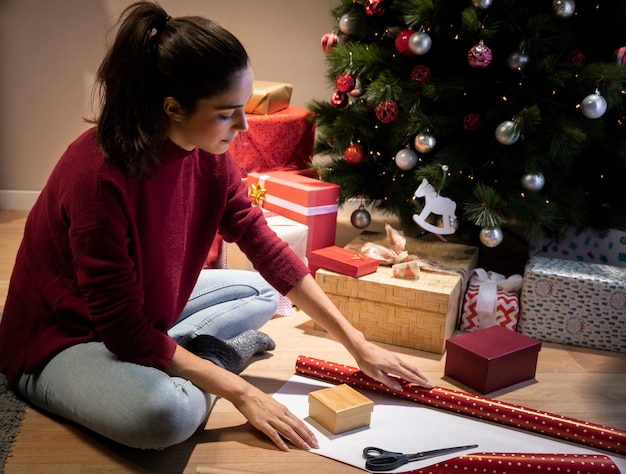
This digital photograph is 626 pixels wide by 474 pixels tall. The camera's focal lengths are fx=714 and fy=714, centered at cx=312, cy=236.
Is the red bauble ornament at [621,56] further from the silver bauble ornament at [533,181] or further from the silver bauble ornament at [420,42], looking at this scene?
the silver bauble ornament at [420,42]

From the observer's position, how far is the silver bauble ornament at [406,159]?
2.15 m

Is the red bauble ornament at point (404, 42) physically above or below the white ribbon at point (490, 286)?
above

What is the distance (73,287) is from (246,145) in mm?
1214

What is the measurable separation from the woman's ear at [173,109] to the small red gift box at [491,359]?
87 centimetres

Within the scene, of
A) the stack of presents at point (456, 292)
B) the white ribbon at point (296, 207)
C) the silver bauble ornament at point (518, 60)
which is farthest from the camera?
the white ribbon at point (296, 207)

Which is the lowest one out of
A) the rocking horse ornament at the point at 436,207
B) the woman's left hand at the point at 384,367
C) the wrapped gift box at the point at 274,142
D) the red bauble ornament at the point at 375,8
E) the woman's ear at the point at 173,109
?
the woman's left hand at the point at 384,367

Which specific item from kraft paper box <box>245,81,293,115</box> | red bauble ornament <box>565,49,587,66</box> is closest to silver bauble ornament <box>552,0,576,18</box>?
red bauble ornament <box>565,49,587,66</box>

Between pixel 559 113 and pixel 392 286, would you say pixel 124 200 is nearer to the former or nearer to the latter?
pixel 392 286

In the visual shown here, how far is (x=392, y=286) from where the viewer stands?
1905 mm

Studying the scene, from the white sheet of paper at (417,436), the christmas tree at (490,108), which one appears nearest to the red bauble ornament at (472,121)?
the christmas tree at (490,108)

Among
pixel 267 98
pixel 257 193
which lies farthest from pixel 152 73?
pixel 267 98

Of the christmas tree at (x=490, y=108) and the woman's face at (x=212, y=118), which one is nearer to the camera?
the woman's face at (x=212, y=118)

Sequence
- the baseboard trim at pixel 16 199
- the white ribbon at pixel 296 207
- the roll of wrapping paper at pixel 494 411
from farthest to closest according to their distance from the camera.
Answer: the baseboard trim at pixel 16 199
the white ribbon at pixel 296 207
the roll of wrapping paper at pixel 494 411

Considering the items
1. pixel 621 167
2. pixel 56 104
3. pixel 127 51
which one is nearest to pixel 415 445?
pixel 127 51
